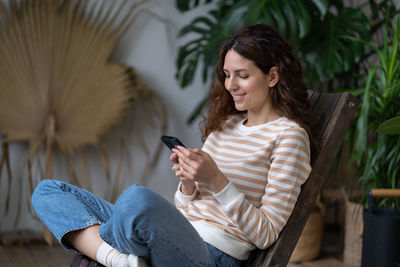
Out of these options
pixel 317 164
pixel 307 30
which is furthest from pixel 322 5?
pixel 317 164

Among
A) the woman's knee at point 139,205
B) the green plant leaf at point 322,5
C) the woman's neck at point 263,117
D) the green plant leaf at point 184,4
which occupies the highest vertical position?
the green plant leaf at point 322,5

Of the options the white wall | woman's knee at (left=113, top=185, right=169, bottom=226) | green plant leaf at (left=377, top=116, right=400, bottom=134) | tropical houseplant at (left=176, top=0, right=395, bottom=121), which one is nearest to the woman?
woman's knee at (left=113, top=185, right=169, bottom=226)

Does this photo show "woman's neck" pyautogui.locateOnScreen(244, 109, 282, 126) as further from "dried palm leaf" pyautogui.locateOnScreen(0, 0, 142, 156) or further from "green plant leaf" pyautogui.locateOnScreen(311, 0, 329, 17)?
"dried palm leaf" pyautogui.locateOnScreen(0, 0, 142, 156)

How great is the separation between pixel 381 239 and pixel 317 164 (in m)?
0.76

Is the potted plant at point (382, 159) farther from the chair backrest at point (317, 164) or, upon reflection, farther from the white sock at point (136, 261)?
the white sock at point (136, 261)

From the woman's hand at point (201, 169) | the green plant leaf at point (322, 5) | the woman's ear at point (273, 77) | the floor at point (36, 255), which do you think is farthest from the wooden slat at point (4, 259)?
the green plant leaf at point (322, 5)

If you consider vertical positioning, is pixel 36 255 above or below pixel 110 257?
below

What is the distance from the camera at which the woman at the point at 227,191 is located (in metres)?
1.06

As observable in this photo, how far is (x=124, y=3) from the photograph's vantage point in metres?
2.57

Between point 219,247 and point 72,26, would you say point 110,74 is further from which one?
point 219,247

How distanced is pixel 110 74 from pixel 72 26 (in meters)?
0.31

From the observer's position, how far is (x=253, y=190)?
1.25m

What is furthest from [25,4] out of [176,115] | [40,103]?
[176,115]

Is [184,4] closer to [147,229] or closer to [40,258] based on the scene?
[40,258]
